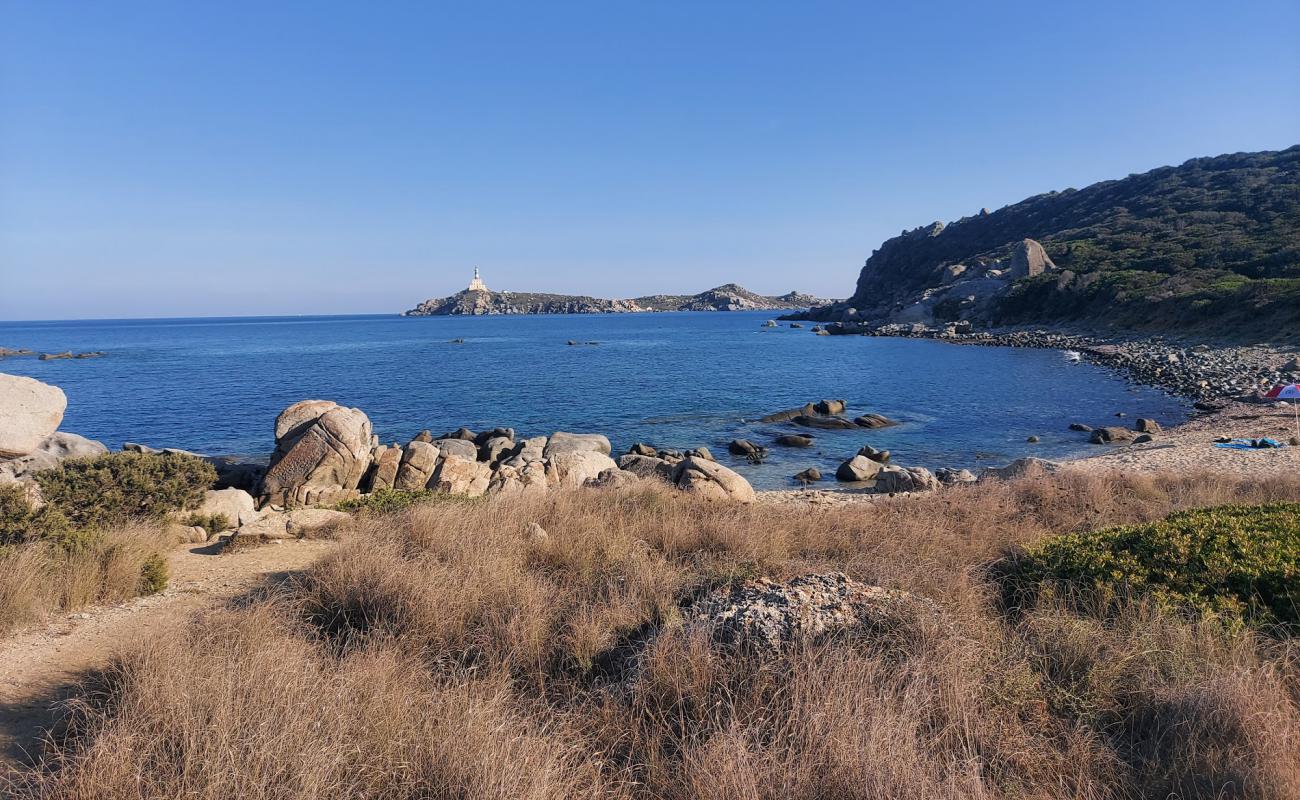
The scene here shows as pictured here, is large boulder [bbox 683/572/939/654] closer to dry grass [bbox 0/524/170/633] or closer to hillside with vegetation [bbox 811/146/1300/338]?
dry grass [bbox 0/524/170/633]

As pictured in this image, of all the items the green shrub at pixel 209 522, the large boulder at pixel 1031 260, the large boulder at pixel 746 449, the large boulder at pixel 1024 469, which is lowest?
the large boulder at pixel 746 449

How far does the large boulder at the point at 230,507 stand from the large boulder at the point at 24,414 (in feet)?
11.8

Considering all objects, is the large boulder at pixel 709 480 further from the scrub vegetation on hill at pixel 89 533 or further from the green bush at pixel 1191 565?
the scrub vegetation on hill at pixel 89 533

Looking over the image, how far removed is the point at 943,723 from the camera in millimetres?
4398

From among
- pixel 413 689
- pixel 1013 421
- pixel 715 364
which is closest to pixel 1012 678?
pixel 413 689

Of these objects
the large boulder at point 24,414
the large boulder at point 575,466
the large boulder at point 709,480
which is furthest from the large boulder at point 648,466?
the large boulder at point 24,414

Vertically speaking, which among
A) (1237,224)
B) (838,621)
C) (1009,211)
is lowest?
(838,621)

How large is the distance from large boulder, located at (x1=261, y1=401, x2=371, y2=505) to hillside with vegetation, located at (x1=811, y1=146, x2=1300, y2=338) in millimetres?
56484

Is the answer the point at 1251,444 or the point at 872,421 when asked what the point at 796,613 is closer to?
the point at 1251,444

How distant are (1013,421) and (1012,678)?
3214 centimetres

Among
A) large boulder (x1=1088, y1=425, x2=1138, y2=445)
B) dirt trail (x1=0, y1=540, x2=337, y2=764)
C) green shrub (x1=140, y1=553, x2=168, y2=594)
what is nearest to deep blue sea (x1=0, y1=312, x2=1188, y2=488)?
large boulder (x1=1088, y1=425, x2=1138, y2=445)

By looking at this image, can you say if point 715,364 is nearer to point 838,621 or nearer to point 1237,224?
point 838,621

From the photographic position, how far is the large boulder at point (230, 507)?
1368cm

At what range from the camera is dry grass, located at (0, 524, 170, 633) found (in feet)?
23.3
